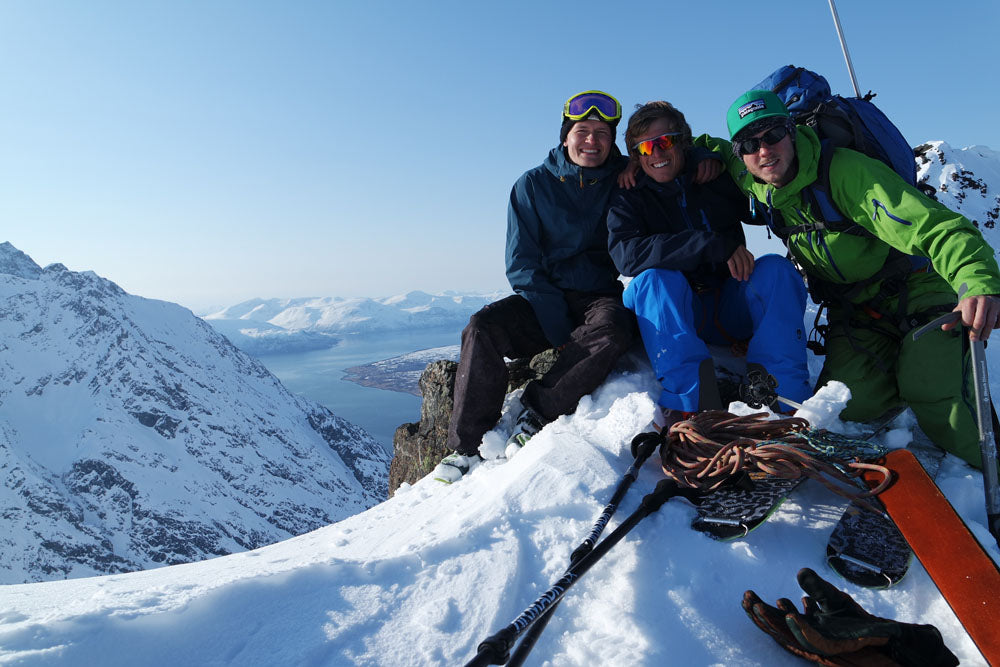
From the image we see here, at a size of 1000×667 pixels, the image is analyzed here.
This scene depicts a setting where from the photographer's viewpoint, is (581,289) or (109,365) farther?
(109,365)

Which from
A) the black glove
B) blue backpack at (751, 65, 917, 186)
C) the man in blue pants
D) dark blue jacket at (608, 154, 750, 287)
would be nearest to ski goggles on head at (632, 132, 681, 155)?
the man in blue pants

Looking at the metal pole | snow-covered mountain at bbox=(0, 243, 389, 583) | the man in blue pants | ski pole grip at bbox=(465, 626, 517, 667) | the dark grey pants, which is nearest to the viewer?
ski pole grip at bbox=(465, 626, 517, 667)

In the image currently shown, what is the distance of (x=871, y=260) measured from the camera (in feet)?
10.8

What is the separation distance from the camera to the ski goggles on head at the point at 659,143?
145 inches

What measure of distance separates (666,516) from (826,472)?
0.68 m

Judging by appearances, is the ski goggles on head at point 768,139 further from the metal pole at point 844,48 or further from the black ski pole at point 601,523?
the metal pole at point 844,48

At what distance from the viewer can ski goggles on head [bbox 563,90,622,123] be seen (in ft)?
13.2

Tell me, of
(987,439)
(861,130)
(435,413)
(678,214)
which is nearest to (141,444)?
(435,413)

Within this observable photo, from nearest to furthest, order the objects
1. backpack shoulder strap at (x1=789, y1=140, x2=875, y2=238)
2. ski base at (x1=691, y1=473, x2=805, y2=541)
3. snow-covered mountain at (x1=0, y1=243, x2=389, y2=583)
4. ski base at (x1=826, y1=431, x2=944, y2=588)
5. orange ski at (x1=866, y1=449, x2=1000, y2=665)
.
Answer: orange ski at (x1=866, y1=449, x2=1000, y2=665), ski base at (x1=826, y1=431, x2=944, y2=588), ski base at (x1=691, y1=473, x2=805, y2=541), backpack shoulder strap at (x1=789, y1=140, x2=875, y2=238), snow-covered mountain at (x1=0, y1=243, x2=389, y2=583)

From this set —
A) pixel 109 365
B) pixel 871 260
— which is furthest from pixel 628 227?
pixel 109 365

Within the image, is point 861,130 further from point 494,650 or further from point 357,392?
point 357,392

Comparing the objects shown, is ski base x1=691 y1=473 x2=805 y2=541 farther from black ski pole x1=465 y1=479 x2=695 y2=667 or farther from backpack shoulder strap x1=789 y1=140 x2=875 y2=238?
backpack shoulder strap x1=789 y1=140 x2=875 y2=238

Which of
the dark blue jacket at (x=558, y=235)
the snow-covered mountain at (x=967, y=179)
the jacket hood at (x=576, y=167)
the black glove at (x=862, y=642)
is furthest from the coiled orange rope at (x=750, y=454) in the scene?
the snow-covered mountain at (x=967, y=179)

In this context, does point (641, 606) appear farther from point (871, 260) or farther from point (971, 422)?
point (871, 260)
